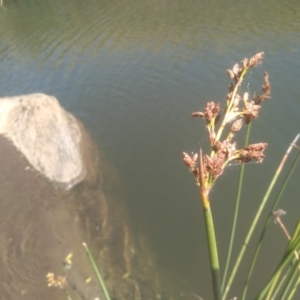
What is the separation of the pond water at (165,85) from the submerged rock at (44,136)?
512 mm

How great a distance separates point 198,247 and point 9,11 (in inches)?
400

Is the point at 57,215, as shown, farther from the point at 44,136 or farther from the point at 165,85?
the point at 165,85

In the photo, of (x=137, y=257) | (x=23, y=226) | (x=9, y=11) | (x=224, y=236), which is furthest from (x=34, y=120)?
(x=9, y=11)

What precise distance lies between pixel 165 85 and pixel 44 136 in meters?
2.37

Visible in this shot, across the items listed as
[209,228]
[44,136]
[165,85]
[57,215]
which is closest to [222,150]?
[209,228]

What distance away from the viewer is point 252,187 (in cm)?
446

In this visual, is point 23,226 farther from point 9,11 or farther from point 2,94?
point 9,11

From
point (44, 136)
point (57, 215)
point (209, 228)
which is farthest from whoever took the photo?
point (44, 136)

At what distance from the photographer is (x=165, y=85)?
6.75 metres

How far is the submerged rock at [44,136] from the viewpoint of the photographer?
4.87 meters

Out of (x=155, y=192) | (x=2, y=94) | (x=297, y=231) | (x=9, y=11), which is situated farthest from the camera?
(x=9, y=11)

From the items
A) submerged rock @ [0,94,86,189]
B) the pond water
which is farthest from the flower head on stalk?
submerged rock @ [0,94,86,189]

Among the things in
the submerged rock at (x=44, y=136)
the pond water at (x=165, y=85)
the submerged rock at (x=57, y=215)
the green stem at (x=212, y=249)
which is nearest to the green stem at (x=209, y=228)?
the green stem at (x=212, y=249)

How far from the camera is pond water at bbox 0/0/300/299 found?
4242 millimetres
